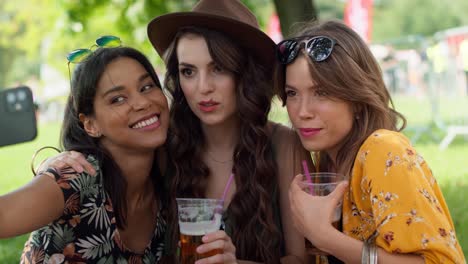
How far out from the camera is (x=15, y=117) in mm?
2229

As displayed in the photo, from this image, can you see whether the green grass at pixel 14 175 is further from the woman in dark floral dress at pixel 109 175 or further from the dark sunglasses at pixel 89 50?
the dark sunglasses at pixel 89 50

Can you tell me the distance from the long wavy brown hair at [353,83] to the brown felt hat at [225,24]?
37 centimetres

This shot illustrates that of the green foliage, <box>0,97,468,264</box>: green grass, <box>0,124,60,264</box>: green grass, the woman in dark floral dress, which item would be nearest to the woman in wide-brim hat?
the woman in dark floral dress

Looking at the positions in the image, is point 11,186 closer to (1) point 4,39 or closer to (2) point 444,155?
(2) point 444,155

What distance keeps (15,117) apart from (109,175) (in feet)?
3.17

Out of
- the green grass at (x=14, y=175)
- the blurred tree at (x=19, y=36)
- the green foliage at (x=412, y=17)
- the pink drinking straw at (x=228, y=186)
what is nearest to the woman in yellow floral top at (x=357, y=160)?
the pink drinking straw at (x=228, y=186)

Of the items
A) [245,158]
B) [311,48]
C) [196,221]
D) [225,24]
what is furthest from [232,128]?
[196,221]

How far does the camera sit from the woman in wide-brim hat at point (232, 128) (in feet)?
10.7

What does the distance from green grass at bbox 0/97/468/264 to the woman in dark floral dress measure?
24.4 inches

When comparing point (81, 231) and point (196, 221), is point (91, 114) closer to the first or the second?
point (81, 231)

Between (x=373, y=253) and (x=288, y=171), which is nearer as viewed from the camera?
(x=373, y=253)

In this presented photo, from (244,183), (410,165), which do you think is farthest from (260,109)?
(410,165)

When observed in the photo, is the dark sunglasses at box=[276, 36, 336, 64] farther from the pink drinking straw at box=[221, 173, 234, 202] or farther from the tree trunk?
the tree trunk

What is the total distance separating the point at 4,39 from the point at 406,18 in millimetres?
32152
